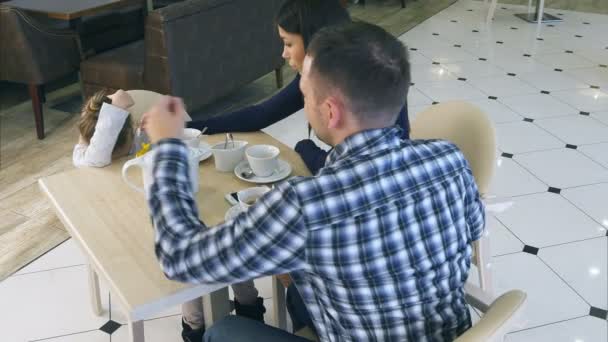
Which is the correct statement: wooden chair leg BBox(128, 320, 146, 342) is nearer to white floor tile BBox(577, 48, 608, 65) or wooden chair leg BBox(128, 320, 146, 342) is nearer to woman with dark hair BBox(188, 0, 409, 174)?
woman with dark hair BBox(188, 0, 409, 174)

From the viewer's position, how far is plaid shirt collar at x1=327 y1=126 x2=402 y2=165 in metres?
0.96

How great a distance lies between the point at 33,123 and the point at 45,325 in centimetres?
218

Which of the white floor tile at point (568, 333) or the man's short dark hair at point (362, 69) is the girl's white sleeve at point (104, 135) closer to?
the man's short dark hair at point (362, 69)

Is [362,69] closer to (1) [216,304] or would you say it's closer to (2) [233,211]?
(2) [233,211]

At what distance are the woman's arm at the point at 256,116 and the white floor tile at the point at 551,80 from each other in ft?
11.1

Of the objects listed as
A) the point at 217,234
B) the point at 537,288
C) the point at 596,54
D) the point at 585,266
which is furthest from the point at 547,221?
the point at 596,54

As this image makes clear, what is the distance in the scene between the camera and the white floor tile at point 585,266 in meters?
2.23

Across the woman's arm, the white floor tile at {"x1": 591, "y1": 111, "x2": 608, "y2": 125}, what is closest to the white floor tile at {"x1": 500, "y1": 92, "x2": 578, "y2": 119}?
the white floor tile at {"x1": 591, "y1": 111, "x2": 608, "y2": 125}

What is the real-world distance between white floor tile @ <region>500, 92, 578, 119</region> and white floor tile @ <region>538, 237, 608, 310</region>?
167 centimetres

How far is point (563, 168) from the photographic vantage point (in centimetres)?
323

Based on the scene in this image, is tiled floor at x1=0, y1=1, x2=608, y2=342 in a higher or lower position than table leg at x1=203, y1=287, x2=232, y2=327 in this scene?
lower

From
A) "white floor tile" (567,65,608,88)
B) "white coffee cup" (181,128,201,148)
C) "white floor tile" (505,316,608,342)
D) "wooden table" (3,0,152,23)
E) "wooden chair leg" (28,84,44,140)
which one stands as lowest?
"white floor tile" (567,65,608,88)

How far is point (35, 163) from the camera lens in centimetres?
325

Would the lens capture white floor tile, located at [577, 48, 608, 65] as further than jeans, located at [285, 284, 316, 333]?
Yes
